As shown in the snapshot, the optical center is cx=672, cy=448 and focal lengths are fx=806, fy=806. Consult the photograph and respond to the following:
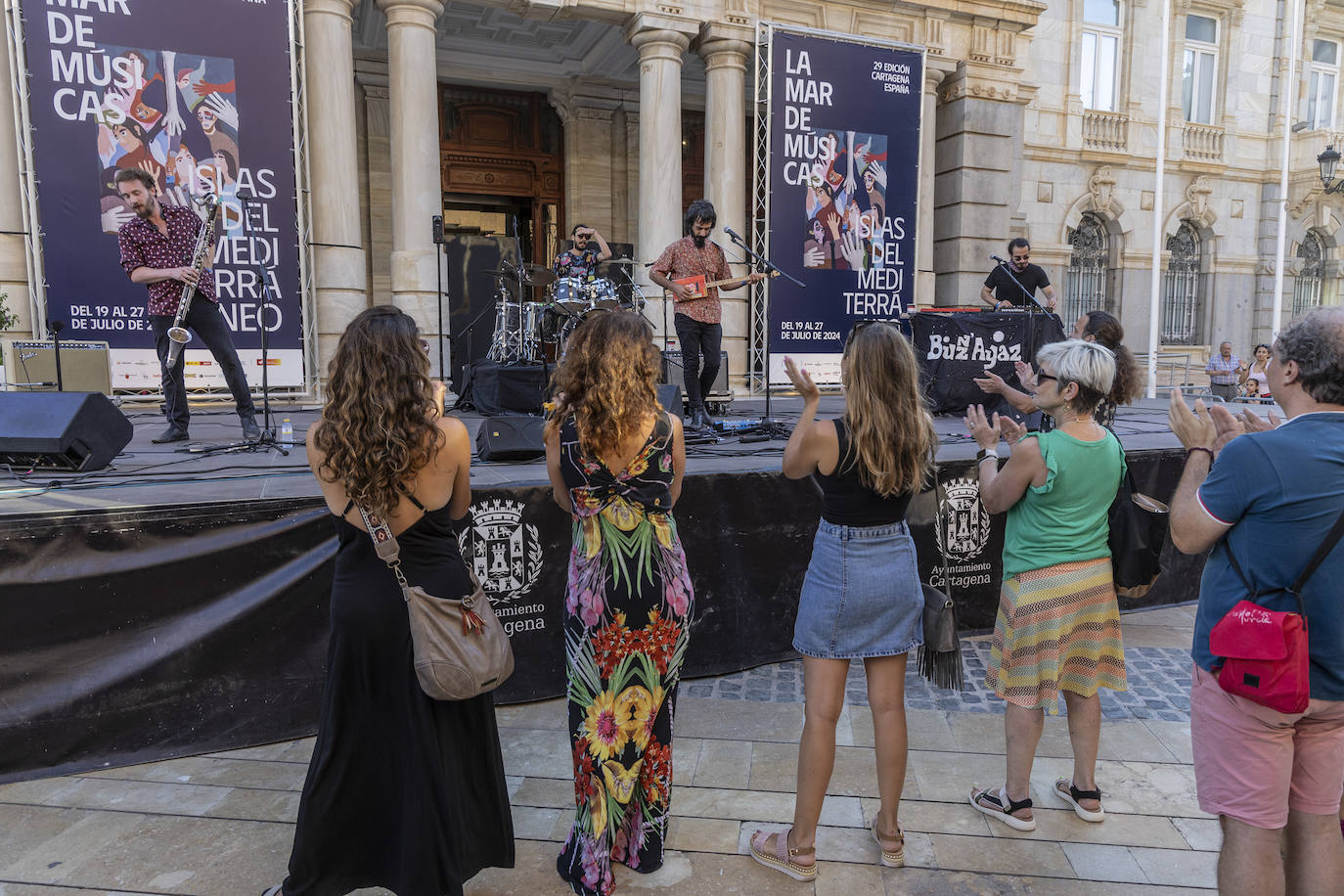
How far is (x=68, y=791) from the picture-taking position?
3406 mm

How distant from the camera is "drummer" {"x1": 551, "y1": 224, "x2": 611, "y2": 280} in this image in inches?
348

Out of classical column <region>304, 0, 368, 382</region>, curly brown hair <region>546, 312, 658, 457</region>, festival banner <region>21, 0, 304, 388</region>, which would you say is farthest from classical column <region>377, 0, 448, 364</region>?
curly brown hair <region>546, 312, 658, 457</region>

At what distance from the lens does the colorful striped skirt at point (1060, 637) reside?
120 inches

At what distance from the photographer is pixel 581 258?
29.4ft

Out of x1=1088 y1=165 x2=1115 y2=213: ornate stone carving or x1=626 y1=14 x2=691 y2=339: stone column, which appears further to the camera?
x1=1088 y1=165 x2=1115 y2=213: ornate stone carving

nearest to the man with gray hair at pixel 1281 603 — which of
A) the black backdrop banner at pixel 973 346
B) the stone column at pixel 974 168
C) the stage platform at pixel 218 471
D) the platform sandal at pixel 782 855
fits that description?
the platform sandal at pixel 782 855

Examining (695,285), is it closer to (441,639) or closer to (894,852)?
(894,852)

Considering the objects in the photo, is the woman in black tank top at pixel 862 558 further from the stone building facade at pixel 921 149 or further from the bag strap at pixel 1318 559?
the stone building facade at pixel 921 149

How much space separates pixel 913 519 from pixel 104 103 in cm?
978

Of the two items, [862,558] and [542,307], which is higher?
[542,307]

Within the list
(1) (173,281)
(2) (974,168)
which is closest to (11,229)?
(1) (173,281)

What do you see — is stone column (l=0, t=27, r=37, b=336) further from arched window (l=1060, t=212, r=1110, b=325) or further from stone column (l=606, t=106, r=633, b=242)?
arched window (l=1060, t=212, r=1110, b=325)

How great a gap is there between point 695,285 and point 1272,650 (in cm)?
536

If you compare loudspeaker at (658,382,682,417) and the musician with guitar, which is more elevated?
the musician with guitar
